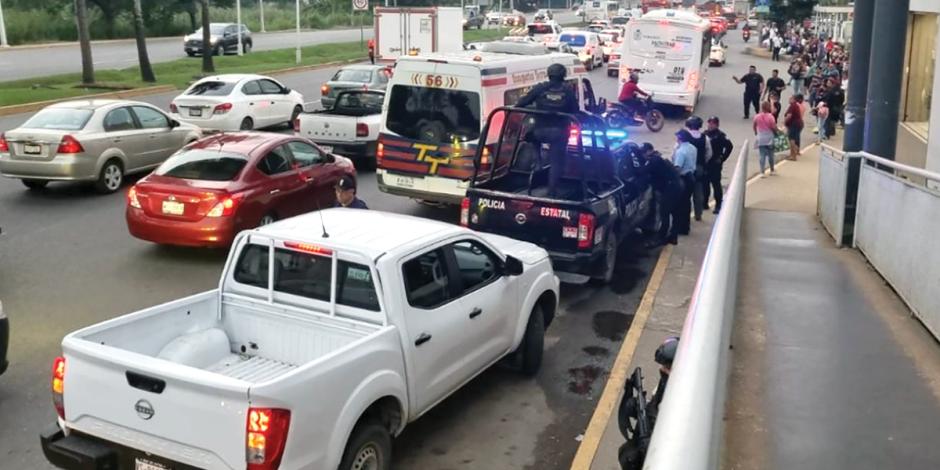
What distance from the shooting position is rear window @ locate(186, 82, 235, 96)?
20312mm

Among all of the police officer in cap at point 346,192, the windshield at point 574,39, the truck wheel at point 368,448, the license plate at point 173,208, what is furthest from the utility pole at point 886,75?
the windshield at point 574,39

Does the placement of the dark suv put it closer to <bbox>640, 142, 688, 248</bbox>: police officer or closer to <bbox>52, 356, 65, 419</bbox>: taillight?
<bbox>640, 142, 688, 248</bbox>: police officer

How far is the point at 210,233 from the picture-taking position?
10656 mm

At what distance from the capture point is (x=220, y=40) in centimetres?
4594

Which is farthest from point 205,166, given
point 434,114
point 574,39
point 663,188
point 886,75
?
point 574,39

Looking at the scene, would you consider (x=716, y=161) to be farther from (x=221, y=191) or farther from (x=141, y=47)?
(x=141, y=47)

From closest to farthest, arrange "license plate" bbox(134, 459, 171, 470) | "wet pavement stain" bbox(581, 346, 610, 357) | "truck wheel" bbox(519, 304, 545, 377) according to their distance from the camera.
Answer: "license plate" bbox(134, 459, 171, 470), "truck wheel" bbox(519, 304, 545, 377), "wet pavement stain" bbox(581, 346, 610, 357)

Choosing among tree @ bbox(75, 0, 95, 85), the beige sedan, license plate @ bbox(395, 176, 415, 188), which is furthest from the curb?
license plate @ bbox(395, 176, 415, 188)

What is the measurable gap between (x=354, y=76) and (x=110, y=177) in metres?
11.0

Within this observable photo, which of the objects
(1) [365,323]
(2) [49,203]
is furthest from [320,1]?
(1) [365,323]

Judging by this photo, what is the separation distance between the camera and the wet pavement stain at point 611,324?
357 inches

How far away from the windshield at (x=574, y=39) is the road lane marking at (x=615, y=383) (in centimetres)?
3547

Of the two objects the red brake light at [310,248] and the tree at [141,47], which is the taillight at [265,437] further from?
the tree at [141,47]

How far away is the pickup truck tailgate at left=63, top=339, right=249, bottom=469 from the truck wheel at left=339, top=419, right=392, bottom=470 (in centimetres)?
76
